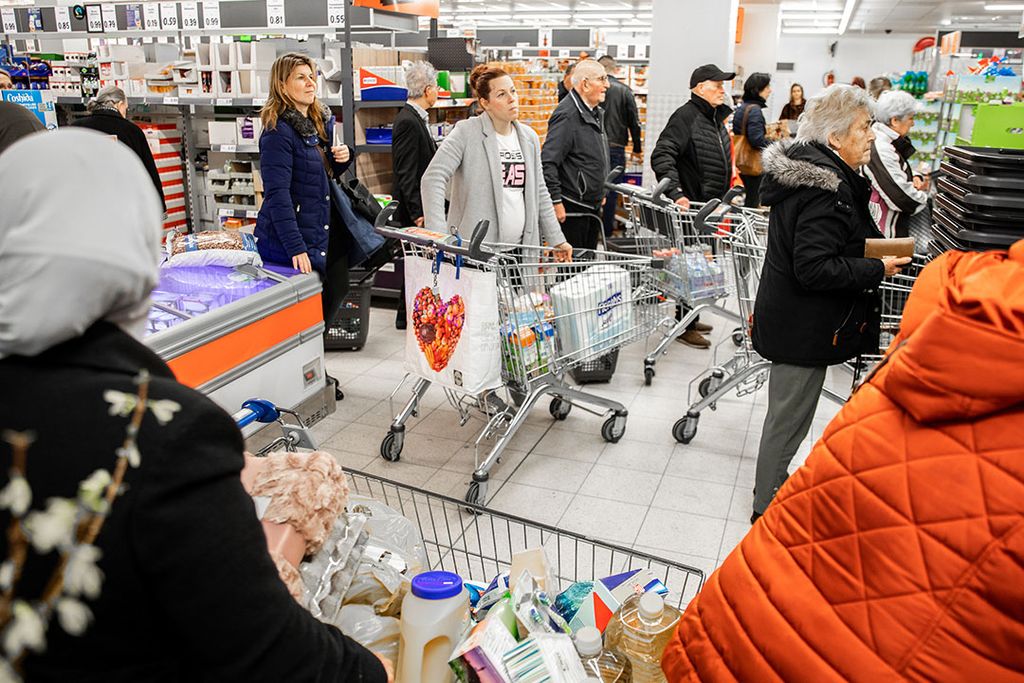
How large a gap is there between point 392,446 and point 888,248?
238 centimetres

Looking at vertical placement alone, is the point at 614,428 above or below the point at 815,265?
below

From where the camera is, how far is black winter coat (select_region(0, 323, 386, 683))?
0.90m

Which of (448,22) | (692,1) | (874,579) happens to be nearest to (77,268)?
(874,579)

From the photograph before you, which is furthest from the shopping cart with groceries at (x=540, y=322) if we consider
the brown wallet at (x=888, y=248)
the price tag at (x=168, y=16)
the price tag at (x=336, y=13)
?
the price tag at (x=168, y=16)

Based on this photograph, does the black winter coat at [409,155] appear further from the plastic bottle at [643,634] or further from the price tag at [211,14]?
the plastic bottle at [643,634]

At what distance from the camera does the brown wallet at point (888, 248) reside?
9.70ft

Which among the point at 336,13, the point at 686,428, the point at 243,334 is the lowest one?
the point at 686,428

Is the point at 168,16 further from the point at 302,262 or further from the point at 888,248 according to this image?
the point at 888,248

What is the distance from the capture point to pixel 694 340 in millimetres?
5957

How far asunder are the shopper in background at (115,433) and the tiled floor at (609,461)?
2546mm

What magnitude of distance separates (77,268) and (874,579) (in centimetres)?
123

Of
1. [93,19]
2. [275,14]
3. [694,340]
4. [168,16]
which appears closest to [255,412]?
[694,340]

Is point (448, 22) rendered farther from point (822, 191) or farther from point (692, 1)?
point (822, 191)

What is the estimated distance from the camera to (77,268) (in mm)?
873
